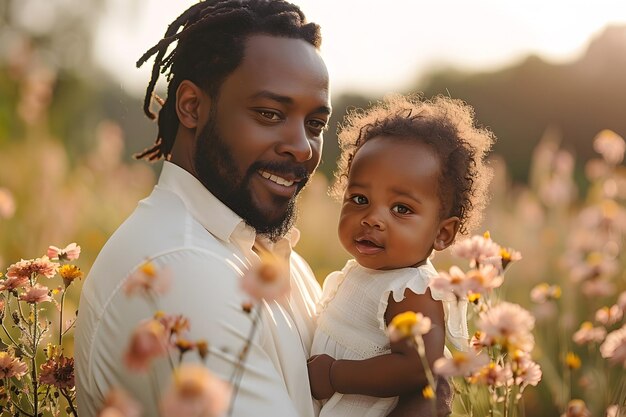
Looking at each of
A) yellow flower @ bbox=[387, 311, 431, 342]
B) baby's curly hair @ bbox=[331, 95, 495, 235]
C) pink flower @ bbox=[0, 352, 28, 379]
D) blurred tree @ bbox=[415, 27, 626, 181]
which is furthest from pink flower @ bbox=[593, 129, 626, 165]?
blurred tree @ bbox=[415, 27, 626, 181]

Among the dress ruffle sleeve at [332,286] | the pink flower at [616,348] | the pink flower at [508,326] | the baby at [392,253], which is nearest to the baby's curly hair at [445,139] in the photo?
the baby at [392,253]

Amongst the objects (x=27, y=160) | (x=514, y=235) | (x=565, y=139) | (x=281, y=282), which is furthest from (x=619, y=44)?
(x=281, y=282)

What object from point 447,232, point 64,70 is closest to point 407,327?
point 447,232

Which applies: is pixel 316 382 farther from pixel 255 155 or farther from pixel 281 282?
pixel 281 282

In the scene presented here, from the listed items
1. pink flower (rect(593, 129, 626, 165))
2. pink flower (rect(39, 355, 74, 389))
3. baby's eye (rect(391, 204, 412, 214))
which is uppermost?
pink flower (rect(593, 129, 626, 165))

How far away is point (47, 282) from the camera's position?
4598 mm

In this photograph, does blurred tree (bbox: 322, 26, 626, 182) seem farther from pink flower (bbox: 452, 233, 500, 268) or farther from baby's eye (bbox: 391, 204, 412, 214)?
pink flower (bbox: 452, 233, 500, 268)

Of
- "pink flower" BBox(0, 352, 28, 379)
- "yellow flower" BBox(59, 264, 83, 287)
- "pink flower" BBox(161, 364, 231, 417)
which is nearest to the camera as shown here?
"pink flower" BBox(161, 364, 231, 417)

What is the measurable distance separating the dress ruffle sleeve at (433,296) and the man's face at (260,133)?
46 cm

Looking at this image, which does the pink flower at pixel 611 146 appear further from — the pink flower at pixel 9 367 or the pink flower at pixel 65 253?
the pink flower at pixel 9 367

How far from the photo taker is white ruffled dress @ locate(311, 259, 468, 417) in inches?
97.9

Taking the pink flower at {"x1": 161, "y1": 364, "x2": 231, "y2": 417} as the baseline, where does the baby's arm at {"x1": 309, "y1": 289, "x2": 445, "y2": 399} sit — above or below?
below

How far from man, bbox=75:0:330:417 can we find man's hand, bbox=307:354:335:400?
0.08m

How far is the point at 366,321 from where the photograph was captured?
261 cm
